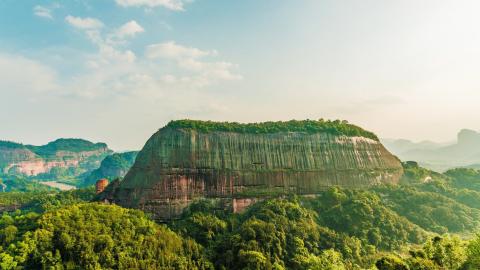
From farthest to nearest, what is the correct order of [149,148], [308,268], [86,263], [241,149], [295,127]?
[295,127], [241,149], [149,148], [308,268], [86,263]

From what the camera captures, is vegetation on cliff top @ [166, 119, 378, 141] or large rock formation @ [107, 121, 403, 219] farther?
vegetation on cliff top @ [166, 119, 378, 141]

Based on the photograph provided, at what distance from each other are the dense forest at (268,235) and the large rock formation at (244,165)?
3.39 metres

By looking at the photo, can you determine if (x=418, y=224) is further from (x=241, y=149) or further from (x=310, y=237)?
(x=241, y=149)

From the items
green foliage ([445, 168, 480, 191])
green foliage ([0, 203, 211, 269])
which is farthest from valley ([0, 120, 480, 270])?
green foliage ([445, 168, 480, 191])

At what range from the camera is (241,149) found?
78062mm

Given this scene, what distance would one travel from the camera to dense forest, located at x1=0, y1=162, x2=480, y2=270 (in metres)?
43.2

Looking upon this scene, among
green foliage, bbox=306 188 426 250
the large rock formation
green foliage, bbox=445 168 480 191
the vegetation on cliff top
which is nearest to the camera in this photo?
green foliage, bbox=306 188 426 250

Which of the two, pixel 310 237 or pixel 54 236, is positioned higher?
pixel 54 236

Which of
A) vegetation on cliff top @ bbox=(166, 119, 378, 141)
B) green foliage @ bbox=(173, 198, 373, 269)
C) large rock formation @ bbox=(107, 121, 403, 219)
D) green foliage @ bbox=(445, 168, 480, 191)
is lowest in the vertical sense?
green foliage @ bbox=(173, 198, 373, 269)

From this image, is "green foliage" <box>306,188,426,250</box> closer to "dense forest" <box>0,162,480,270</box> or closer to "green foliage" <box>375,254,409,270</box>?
"dense forest" <box>0,162,480,270</box>

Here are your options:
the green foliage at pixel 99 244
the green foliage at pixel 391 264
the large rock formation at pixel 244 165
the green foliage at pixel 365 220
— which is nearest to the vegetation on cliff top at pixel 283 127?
the large rock formation at pixel 244 165

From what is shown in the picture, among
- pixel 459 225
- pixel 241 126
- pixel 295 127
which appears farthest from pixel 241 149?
pixel 459 225

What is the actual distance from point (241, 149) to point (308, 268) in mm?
33160

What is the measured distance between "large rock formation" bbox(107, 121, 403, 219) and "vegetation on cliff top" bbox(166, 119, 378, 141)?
0.24 metres
